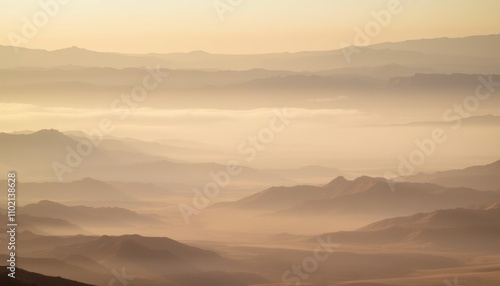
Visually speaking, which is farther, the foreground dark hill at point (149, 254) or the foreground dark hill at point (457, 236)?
the foreground dark hill at point (457, 236)

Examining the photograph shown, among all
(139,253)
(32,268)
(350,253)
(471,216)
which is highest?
(471,216)

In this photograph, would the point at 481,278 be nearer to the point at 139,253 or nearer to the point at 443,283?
the point at 443,283

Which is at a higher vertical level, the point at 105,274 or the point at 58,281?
the point at 105,274

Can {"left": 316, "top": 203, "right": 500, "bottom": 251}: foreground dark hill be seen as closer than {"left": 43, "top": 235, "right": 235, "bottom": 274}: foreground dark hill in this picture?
No

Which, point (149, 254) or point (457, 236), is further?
point (457, 236)

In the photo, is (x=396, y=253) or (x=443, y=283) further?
(x=396, y=253)

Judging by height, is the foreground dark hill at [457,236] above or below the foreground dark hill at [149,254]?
above

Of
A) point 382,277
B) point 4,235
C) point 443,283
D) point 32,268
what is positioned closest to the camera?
point 32,268

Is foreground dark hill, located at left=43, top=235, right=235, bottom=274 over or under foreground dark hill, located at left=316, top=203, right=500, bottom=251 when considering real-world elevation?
under

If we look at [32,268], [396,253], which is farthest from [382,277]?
[32,268]

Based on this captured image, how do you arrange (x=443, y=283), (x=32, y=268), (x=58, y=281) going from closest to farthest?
(x=58, y=281) → (x=32, y=268) → (x=443, y=283)

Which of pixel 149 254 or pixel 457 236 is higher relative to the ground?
pixel 457 236
